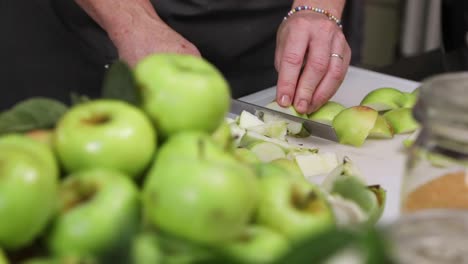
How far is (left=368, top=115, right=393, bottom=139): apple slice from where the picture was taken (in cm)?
97

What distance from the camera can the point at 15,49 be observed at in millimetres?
1671

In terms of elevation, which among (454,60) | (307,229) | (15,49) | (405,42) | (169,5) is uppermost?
(307,229)

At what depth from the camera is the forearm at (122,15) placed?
39.8 inches

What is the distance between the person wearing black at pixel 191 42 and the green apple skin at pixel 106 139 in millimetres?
469

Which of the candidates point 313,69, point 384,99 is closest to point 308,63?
point 313,69

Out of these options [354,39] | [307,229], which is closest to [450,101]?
[307,229]

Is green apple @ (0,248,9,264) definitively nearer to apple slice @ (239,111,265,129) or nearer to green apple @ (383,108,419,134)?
apple slice @ (239,111,265,129)

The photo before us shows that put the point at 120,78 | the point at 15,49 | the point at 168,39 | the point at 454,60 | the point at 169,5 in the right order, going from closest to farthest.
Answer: the point at 120,78 → the point at 168,39 → the point at 169,5 → the point at 454,60 → the point at 15,49

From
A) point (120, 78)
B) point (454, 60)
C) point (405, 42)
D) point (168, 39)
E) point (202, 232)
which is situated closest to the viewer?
point (202, 232)

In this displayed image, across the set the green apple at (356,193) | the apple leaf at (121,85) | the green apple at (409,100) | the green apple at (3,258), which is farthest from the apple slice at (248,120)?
A: the green apple at (3,258)

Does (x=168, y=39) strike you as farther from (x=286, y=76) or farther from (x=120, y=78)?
(x=120, y=78)

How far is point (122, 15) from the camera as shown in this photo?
1.04 m

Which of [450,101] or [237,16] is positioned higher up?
[450,101]

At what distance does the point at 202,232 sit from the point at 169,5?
858 mm
